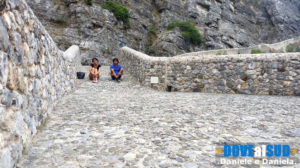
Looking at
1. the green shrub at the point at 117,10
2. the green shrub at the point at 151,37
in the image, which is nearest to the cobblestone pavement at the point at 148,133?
the green shrub at the point at 117,10

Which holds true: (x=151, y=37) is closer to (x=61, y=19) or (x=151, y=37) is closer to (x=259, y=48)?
(x=61, y=19)

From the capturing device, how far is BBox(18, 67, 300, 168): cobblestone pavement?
2.03m

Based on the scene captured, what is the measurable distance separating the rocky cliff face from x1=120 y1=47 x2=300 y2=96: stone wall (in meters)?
11.4

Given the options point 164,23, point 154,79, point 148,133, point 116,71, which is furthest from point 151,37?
point 148,133

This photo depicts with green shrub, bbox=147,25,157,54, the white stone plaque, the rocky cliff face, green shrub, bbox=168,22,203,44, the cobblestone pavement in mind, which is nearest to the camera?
the cobblestone pavement

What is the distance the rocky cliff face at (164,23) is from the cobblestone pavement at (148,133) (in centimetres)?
1436

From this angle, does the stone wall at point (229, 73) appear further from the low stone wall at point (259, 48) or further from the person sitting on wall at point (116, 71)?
the low stone wall at point (259, 48)

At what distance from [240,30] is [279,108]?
30972 millimetres

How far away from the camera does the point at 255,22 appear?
→ 34.7 meters

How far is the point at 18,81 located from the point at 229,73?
6609 mm

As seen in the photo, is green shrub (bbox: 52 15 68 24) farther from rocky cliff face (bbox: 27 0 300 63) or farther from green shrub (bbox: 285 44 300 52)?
green shrub (bbox: 285 44 300 52)

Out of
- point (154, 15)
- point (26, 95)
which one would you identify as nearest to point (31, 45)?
point (26, 95)

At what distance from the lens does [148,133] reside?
279 centimetres

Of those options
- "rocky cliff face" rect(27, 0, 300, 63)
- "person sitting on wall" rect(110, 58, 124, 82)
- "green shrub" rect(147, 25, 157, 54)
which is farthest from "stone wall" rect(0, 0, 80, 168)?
"green shrub" rect(147, 25, 157, 54)
